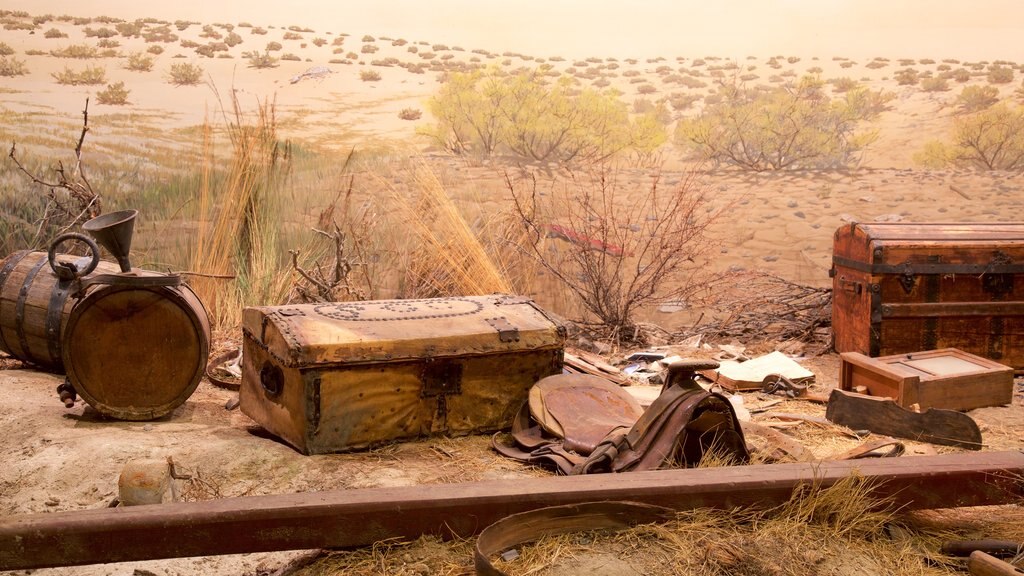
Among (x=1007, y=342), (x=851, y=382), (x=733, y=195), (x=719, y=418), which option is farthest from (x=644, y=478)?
(x=733, y=195)

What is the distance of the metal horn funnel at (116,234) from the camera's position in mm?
3879

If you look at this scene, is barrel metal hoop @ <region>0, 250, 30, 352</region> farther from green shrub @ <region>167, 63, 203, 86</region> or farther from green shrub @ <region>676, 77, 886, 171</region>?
green shrub @ <region>676, 77, 886, 171</region>

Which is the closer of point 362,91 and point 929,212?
point 929,212

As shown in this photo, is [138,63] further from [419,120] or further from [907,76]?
[907,76]

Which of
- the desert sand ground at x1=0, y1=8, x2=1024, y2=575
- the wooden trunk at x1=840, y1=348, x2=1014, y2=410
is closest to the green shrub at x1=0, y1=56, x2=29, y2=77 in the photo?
the desert sand ground at x1=0, y1=8, x2=1024, y2=575

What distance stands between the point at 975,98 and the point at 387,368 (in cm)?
660

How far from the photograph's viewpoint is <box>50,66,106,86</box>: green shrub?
7727 mm

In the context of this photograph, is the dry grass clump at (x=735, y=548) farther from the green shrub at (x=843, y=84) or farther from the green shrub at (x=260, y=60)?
the green shrub at (x=260, y=60)

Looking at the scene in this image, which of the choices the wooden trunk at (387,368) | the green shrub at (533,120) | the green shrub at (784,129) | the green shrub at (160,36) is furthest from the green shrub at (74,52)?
the green shrub at (784,129)

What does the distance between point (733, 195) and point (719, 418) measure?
5.08 meters

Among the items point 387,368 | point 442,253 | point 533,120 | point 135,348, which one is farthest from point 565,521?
point 533,120

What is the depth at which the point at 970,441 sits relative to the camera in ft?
12.8

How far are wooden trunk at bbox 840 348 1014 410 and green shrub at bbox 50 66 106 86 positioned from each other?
6540 mm

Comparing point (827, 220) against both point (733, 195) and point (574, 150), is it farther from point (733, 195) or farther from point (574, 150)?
point (574, 150)
